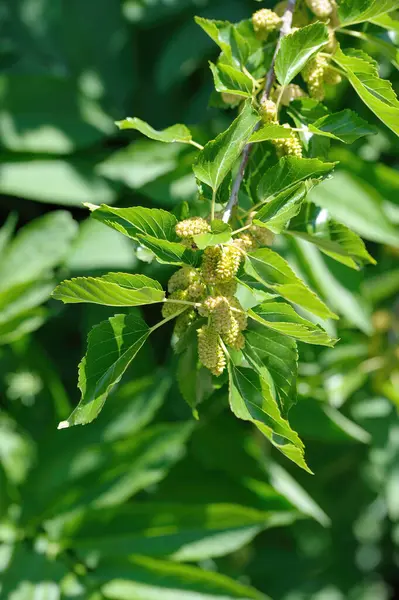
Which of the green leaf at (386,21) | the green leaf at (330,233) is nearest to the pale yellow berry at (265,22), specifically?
the green leaf at (386,21)

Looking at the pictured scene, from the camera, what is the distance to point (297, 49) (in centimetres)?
77

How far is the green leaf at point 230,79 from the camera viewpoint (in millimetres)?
777

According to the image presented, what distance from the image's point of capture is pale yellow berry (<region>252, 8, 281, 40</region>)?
892 mm

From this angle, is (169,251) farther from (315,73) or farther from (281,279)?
(315,73)

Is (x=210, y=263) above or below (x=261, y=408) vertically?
above

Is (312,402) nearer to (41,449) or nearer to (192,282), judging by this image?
(41,449)

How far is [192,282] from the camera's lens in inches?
28.9

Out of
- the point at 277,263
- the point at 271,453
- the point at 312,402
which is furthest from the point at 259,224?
the point at 271,453

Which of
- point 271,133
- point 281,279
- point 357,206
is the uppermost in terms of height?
point 271,133

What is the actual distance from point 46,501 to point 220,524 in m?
0.32

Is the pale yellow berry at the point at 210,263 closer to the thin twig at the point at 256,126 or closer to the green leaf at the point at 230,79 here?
the thin twig at the point at 256,126

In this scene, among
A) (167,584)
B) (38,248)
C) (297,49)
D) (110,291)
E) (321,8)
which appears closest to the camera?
(110,291)

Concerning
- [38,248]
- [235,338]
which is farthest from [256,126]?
[38,248]

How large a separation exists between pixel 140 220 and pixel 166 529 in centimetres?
73
